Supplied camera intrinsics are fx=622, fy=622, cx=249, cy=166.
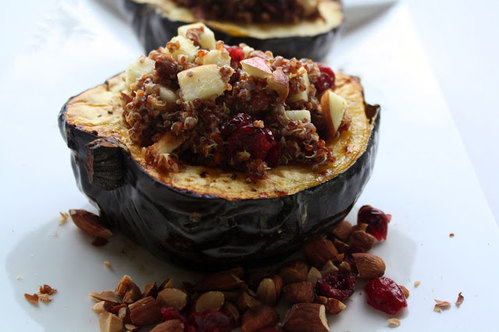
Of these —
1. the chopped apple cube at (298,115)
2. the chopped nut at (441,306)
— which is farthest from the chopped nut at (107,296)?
the chopped nut at (441,306)

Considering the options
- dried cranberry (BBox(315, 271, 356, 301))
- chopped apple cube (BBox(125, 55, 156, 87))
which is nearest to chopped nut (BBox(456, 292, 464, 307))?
dried cranberry (BBox(315, 271, 356, 301))

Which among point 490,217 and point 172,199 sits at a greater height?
point 172,199

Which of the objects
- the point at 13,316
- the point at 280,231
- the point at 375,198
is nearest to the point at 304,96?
the point at 280,231

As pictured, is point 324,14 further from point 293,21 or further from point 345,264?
point 345,264

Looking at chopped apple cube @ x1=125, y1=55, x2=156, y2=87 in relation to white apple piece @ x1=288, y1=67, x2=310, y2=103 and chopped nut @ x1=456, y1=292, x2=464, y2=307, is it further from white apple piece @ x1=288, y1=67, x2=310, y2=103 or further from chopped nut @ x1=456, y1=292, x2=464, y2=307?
chopped nut @ x1=456, y1=292, x2=464, y2=307

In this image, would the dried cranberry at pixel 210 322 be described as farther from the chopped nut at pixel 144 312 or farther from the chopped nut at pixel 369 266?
the chopped nut at pixel 369 266
